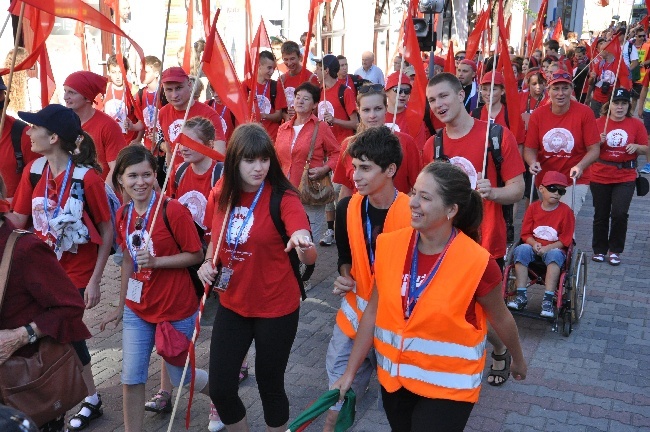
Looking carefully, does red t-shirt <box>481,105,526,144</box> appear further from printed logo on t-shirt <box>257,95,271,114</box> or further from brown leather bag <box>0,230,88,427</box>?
brown leather bag <box>0,230,88,427</box>

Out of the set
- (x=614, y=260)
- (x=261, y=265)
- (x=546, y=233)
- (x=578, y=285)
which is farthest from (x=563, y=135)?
(x=261, y=265)

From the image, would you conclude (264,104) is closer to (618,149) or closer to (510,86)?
(510,86)

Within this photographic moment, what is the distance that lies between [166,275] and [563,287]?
357cm

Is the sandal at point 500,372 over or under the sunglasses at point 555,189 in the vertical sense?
under

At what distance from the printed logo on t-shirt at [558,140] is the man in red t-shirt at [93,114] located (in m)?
3.88

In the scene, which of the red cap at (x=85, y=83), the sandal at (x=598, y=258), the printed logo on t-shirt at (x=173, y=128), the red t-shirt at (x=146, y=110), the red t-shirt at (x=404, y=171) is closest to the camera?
the red t-shirt at (x=404, y=171)

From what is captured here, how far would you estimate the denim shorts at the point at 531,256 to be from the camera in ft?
20.7

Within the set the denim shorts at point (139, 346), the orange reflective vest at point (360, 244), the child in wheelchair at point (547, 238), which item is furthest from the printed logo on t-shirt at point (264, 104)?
the orange reflective vest at point (360, 244)

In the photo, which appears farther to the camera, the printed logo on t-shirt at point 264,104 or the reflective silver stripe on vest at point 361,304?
the printed logo on t-shirt at point 264,104

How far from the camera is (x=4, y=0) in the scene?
1041cm

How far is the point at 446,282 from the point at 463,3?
2568cm

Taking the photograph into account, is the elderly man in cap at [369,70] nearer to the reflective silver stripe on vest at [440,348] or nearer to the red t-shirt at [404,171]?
the red t-shirt at [404,171]

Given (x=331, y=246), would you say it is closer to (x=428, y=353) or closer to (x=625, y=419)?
(x=625, y=419)

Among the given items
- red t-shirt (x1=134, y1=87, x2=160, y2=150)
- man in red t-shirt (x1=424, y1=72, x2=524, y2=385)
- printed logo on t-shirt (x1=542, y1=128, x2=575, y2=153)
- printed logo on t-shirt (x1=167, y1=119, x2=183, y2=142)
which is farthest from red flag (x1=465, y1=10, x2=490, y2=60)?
man in red t-shirt (x1=424, y1=72, x2=524, y2=385)
